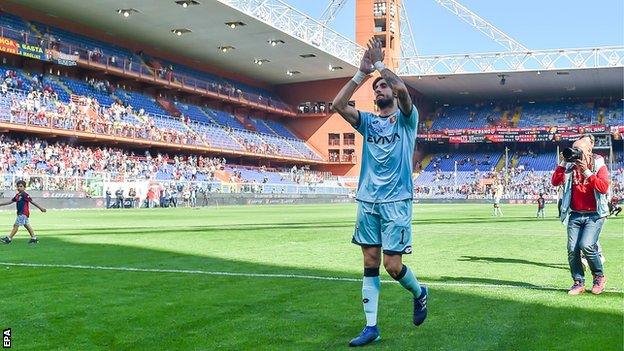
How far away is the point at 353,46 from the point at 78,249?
64272 mm

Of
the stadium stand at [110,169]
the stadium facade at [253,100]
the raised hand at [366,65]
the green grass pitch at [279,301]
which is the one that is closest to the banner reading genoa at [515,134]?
the stadium facade at [253,100]

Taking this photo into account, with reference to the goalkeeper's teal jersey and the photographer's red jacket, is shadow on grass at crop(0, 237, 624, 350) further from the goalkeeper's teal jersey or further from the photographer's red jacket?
the goalkeeper's teal jersey

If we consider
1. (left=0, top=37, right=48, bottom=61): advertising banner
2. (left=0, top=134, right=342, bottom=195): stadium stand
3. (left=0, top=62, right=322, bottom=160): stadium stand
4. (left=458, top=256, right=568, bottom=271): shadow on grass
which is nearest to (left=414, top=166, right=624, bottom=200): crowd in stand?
(left=0, top=134, right=342, bottom=195): stadium stand

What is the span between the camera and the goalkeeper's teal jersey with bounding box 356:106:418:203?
256 inches

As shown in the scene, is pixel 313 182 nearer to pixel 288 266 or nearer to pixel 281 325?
pixel 288 266

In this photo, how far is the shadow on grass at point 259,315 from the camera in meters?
6.16

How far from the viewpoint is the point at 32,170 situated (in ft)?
144

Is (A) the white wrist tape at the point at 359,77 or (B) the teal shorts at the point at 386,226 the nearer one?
(B) the teal shorts at the point at 386,226

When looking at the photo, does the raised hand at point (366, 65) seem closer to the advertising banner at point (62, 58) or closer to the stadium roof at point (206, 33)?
the stadium roof at point (206, 33)

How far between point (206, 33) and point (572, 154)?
5706 cm

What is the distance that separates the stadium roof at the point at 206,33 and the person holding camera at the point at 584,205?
47.2 meters

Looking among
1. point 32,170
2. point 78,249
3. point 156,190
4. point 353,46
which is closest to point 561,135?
point 353,46

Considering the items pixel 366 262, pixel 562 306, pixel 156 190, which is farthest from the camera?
pixel 156 190

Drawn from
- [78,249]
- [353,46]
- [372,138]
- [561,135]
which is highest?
[353,46]
